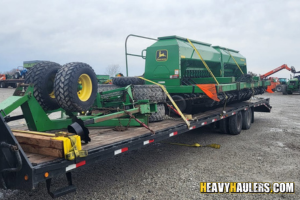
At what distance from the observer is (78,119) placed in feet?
11.9

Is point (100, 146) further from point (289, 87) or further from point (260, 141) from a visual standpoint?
point (289, 87)

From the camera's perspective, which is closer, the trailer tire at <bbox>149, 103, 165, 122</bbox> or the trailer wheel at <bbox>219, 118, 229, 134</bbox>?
the trailer tire at <bbox>149, 103, 165, 122</bbox>

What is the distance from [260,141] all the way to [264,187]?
3.33 m

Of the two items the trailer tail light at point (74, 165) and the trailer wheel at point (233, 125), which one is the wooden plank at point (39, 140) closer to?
the trailer tail light at point (74, 165)

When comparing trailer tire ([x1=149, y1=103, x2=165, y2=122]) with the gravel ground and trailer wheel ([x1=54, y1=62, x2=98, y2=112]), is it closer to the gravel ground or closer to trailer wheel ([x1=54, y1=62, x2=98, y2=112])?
the gravel ground

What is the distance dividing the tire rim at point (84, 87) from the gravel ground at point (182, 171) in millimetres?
1362

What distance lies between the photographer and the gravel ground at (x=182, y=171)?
13.0ft

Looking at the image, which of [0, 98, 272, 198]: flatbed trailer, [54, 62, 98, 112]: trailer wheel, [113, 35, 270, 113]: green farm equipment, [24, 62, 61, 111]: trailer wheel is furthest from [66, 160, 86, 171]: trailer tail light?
[113, 35, 270, 113]: green farm equipment

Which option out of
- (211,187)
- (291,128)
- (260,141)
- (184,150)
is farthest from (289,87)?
(211,187)

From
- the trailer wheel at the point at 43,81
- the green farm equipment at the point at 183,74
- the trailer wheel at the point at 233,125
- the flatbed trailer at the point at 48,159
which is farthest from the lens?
the trailer wheel at the point at 233,125

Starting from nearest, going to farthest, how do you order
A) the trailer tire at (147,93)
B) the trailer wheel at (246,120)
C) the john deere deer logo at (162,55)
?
the trailer tire at (147,93)
the john deere deer logo at (162,55)
the trailer wheel at (246,120)

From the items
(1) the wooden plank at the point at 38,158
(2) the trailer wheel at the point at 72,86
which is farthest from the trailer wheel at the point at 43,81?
(1) the wooden plank at the point at 38,158

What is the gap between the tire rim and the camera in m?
4.32

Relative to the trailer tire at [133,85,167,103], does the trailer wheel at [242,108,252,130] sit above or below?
below
